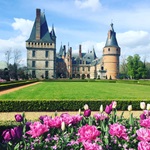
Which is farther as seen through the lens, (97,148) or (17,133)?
(17,133)

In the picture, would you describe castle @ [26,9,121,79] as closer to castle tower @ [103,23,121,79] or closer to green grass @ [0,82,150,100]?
castle tower @ [103,23,121,79]

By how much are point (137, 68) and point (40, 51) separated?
2841 centimetres

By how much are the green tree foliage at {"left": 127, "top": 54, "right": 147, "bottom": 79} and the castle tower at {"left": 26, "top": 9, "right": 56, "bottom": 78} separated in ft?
77.0

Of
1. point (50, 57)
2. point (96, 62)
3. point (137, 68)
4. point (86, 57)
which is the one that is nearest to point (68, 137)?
point (50, 57)

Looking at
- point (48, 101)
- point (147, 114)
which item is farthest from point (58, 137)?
point (48, 101)

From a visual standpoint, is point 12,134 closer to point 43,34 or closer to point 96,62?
point 43,34

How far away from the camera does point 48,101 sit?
10906mm

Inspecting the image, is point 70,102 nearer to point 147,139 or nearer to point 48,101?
point 48,101

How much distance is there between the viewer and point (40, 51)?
6050cm

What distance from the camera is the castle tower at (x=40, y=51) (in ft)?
196

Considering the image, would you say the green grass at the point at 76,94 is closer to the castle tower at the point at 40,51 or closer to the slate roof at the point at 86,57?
the castle tower at the point at 40,51

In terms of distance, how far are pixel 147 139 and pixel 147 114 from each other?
1.43 m

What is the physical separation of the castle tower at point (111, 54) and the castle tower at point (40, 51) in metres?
15.5

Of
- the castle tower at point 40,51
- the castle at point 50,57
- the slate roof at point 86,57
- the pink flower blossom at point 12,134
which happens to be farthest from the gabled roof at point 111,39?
the pink flower blossom at point 12,134
